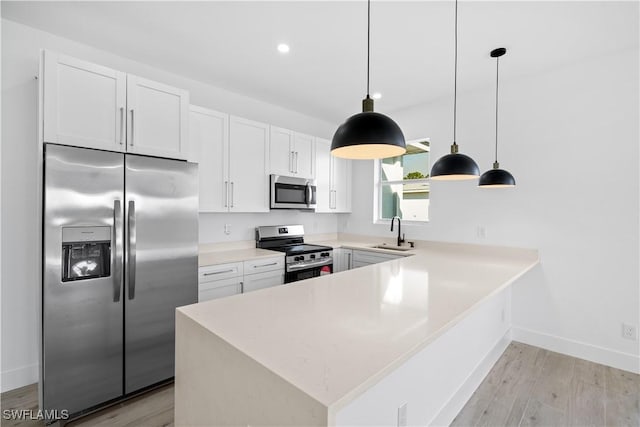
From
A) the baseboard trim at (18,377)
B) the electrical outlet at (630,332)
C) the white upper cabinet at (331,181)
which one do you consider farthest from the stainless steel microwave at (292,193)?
the electrical outlet at (630,332)

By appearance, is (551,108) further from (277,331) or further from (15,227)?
(15,227)

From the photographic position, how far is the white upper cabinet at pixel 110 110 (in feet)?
6.26

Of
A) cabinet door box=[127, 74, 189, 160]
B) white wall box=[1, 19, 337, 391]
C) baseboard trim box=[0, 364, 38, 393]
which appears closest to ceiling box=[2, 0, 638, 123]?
white wall box=[1, 19, 337, 391]

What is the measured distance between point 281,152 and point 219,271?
64.1 inches

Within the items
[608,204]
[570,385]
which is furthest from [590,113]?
[570,385]

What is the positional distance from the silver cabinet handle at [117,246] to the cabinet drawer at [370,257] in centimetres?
262

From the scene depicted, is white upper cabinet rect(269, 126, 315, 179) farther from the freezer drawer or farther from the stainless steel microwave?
the freezer drawer

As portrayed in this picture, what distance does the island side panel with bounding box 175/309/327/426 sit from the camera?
77 centimetres

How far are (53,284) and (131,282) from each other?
42 cm

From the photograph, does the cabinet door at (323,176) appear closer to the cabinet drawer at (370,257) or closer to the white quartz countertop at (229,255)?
the cabinet drawer at (370,257)

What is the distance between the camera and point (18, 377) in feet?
7.28

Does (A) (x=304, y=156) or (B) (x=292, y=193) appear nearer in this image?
(B) (x=292, y=193)

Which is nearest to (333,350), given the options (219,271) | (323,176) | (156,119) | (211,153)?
(219,271)

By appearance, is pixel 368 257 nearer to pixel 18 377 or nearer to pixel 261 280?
pixel 261 280
